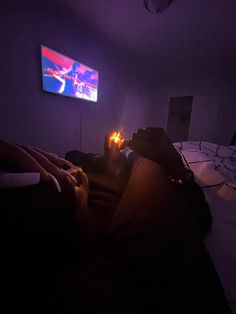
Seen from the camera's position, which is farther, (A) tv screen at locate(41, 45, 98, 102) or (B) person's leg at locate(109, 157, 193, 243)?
(A) tv screen at locate(41, 45, 98, 102)

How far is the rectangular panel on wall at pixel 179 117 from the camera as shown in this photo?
10.5 ft

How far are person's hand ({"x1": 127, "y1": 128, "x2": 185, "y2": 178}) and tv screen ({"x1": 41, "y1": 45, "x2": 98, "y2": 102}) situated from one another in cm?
161

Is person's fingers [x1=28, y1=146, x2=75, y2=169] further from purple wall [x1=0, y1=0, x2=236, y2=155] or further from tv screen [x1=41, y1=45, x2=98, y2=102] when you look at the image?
tv screen [x1=41, y1=45, x2=98, y2=102]

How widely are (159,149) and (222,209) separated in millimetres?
378

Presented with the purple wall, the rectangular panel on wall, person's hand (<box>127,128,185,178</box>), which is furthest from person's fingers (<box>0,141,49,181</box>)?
the rectangular panel on wall

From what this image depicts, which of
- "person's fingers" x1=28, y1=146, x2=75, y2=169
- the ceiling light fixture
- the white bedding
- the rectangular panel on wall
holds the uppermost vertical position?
the ceiling light fixture

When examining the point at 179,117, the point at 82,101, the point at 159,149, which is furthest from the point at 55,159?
the point at 179,117

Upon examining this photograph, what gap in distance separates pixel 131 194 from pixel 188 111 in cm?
339

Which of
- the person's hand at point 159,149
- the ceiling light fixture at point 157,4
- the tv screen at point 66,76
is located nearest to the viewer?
the person's hand at point 159,149

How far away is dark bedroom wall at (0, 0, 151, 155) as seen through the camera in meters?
1.55

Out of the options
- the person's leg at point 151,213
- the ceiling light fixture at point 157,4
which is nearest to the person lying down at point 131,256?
the person's leg at point 151,213

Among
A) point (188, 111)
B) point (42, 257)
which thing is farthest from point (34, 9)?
point (188, 111)

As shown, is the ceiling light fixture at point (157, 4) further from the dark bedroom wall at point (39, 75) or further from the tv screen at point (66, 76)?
the tv screen at point (66, 76)

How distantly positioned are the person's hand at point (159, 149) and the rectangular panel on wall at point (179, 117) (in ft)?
9.22
